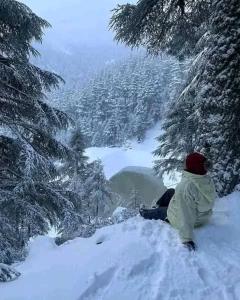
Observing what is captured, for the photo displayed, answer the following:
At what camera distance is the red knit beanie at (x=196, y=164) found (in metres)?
5.72

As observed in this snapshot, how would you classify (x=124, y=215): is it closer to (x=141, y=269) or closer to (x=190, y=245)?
(x=190, y=245)

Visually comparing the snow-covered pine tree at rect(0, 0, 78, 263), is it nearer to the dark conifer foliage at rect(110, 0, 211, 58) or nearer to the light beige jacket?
the dark conifer foliage at rect(110, 0, 211, 58)

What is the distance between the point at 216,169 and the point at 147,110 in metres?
87.6

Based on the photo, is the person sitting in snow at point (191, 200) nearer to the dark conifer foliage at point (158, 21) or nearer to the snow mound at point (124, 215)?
the dark conifer foliage at point (158, 21)

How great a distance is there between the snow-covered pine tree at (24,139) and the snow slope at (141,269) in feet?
14.8

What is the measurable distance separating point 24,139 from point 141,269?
623 cm

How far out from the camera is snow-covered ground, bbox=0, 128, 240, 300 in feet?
14.9

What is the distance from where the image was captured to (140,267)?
496cm

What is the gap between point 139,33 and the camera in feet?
32.7

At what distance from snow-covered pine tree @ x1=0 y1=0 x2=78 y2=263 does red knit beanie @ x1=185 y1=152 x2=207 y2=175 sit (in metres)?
4.96

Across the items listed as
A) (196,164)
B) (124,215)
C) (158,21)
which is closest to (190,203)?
(196,164)

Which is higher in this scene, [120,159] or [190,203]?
[120,159]

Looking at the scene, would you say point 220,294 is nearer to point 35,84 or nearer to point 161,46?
point 161,46

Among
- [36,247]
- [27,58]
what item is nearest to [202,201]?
[36,247]
